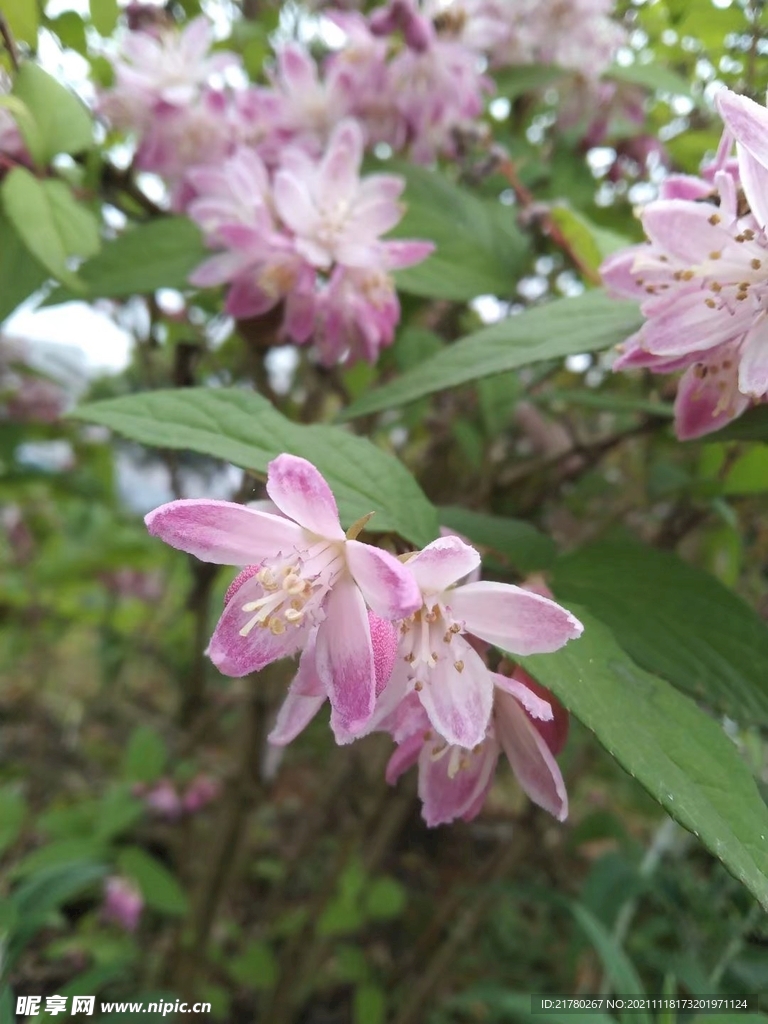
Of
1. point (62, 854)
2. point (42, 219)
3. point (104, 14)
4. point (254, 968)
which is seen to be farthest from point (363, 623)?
point (254, 968)

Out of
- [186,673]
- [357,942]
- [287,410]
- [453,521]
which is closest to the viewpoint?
[453,521]

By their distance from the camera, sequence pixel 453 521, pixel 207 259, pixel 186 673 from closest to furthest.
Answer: pixel 453 521
pixel 207 259
pixel 186 673

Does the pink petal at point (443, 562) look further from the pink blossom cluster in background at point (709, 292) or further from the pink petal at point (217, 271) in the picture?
the pink petal at point (217, 271)

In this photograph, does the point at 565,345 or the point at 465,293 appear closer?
the point at 565,345

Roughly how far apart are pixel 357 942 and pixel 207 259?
4.71ft

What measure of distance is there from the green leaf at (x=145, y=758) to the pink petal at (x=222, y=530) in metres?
1.10

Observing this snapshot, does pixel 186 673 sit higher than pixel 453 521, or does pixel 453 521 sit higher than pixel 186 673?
pixel 453 521

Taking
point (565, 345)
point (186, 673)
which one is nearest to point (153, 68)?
point (565, 345)

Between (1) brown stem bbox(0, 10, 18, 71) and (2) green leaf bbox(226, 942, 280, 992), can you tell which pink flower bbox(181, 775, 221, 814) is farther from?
(1) brown stem bbox(0, 10, 18, 71)

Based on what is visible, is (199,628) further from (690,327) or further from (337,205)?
(690,327)

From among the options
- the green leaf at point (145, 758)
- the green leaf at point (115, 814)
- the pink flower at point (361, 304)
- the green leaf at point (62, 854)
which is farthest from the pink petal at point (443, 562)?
the green leaf at point (145, 758)

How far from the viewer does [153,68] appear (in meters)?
0.89

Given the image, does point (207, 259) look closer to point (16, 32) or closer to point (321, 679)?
point (16, 32)

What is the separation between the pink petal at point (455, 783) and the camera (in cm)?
49
